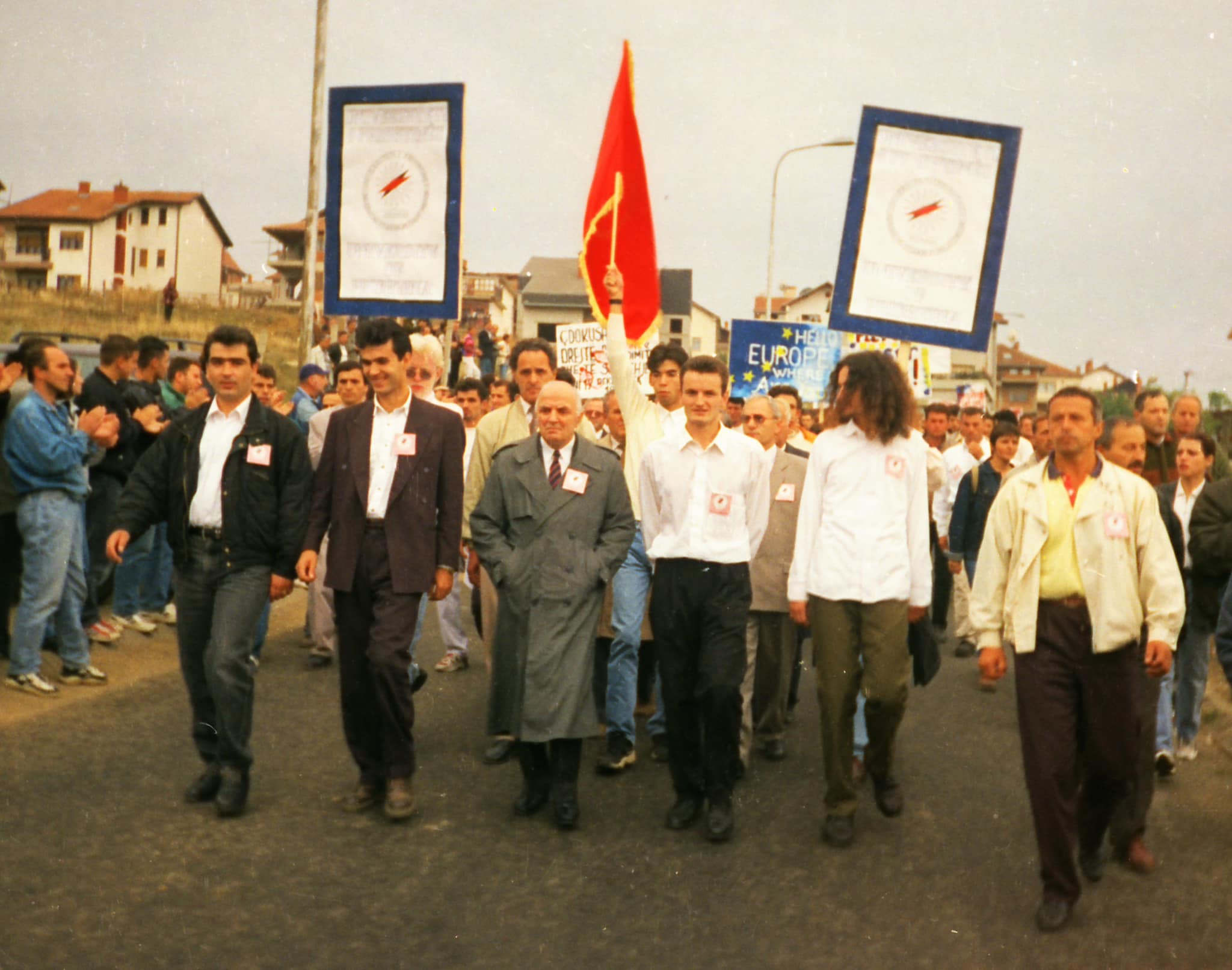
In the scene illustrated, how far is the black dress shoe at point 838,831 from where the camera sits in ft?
20.6

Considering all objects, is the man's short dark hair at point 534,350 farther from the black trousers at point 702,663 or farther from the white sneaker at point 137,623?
the white sneaker at point 137,623

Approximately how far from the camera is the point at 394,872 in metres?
5.61

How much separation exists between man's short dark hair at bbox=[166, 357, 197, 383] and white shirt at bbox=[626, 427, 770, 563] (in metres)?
6.12

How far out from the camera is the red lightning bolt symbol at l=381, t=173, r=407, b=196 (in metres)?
8.80

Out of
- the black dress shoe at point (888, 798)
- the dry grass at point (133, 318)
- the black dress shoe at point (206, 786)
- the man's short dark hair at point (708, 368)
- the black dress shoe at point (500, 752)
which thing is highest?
the man's short dark hair at point (708, 368)

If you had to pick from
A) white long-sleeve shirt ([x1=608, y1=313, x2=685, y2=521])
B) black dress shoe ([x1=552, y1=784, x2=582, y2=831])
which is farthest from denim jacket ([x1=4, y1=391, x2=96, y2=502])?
black dress shoe ([x1=552, y1=784, x2=582, y2=831])

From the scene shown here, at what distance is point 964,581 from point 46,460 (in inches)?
301

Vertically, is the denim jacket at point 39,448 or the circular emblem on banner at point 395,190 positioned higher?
the circular emblem on banner at point 395,190

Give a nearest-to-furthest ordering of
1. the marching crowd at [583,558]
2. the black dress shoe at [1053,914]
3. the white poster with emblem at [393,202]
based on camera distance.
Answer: the black dress shoe at [1053,914]
the marching crowd at [583,558]
the white poster with emblem at [393,202]

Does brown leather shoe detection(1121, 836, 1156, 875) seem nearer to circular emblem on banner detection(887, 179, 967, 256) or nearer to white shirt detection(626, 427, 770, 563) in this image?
white shirt detection(626, 427, 770, 563)

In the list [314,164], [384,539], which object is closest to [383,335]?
[384,539]

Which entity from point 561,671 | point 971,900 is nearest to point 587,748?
point 561,671

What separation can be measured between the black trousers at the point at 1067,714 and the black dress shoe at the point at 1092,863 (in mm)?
414

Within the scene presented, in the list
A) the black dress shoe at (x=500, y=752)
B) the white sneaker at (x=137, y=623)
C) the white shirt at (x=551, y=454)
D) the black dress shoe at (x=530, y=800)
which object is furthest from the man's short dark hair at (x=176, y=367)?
the black dress shoe at (x=530, y=800)
